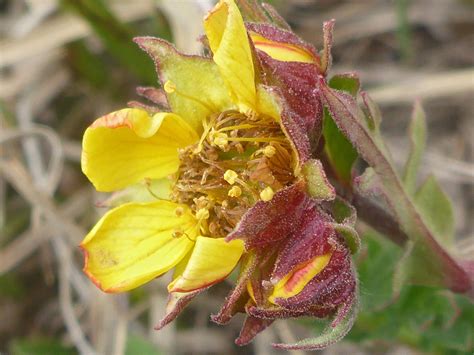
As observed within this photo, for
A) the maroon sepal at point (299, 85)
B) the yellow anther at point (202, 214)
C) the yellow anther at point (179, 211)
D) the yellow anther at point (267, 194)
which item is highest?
the maroon sepal at point (299, 85)

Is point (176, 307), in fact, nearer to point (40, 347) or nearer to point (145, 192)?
point (145, 192)

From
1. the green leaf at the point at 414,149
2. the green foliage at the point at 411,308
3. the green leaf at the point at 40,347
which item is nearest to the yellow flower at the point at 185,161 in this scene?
the green leaf at the point at 414,149

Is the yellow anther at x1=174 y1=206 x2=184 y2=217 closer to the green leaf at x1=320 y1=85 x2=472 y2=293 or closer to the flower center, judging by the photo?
the flower center

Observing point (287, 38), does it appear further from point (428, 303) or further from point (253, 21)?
point (428, 303)

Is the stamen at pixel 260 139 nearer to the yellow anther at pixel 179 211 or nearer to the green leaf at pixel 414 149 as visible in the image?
the yellow anther at pixel 179 211

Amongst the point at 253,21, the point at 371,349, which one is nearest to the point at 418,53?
the point at 371,349
